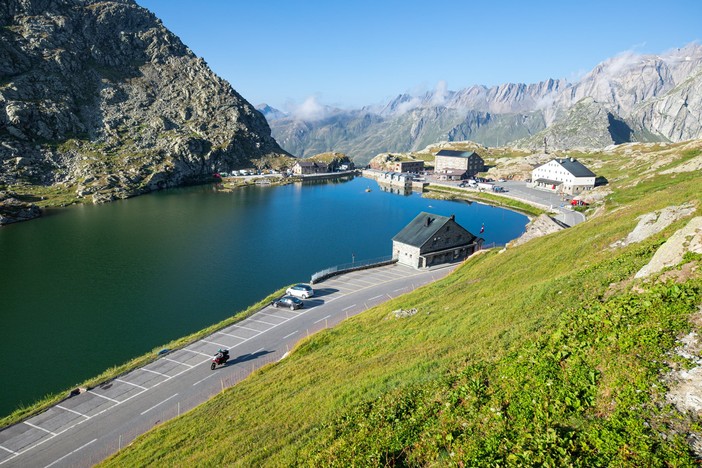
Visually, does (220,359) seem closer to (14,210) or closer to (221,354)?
(221,354)

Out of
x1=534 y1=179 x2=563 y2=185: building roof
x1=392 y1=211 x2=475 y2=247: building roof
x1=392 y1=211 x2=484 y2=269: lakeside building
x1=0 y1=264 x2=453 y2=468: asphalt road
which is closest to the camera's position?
x1=0 y1=264 x2=453 y2=468: asphalt road

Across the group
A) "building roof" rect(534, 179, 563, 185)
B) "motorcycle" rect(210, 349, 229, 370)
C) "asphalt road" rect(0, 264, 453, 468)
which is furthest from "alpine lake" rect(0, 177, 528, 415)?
"building roof" rect(534, 179, 563, 185)

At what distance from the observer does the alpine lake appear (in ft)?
157

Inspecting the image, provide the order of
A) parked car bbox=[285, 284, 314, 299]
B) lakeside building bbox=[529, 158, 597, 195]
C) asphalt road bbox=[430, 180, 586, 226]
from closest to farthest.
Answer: parked car bbox=[285, 284, 314, 299]
asphalt road bbox=[430, 180, 586, 226]
lakeside building bbox=[529, 158, 597, 195]

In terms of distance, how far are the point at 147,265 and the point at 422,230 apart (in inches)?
2144

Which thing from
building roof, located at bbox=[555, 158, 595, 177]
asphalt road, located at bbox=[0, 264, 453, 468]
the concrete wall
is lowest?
asphalt road, located at bbox=[0, 264, 453, 468]

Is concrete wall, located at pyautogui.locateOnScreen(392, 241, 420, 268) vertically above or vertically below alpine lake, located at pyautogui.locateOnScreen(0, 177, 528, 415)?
above

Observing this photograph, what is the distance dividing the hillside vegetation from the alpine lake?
2595 cm

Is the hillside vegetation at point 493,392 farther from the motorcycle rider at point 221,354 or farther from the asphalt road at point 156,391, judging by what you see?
the motorcycle rider at point 221,354

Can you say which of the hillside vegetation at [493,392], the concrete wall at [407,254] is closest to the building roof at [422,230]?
the concrete wall at [407,254]

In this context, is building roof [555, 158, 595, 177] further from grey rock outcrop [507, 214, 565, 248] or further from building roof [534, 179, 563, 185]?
grey rock outcrop [507, 214, 565, 248]

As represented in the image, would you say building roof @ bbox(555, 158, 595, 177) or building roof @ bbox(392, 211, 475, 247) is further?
building roof @ bbox(555, 158, 595, 177)

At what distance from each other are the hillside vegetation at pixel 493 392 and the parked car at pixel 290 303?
61.5 ft

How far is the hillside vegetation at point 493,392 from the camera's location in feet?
42.4
